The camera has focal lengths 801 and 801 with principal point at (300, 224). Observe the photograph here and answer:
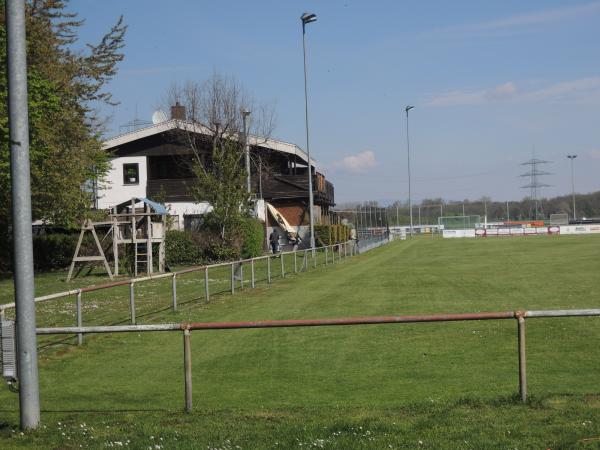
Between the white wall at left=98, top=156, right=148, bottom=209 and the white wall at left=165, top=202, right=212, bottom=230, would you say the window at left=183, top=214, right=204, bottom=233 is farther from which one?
the white wall at left=98, top=156, right=148, bottom=209

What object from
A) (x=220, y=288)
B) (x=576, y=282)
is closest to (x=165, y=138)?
(x=220, y=288)

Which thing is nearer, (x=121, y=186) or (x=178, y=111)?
(x=178, y=111)

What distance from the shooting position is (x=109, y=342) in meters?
13.7

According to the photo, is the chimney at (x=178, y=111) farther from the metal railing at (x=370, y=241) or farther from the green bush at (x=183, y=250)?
the metal railing at (x=370, y=241)

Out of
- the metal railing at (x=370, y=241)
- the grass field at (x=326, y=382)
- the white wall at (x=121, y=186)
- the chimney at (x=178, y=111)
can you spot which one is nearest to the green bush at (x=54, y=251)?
the chimney at (x=178, y=111)

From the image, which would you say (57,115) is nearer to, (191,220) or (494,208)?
(191,220)

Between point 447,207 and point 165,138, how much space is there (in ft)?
275

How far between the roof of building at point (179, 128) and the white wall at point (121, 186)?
125 cm

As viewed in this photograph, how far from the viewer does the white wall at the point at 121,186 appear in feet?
166

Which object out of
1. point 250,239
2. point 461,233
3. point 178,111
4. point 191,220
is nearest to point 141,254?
point 250,239

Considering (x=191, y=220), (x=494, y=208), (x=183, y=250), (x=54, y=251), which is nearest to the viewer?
(x=54, y=251)

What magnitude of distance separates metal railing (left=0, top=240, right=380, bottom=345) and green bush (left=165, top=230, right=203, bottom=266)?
2930mm

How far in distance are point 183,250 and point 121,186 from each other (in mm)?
15264

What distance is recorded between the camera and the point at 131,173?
50906 mm
